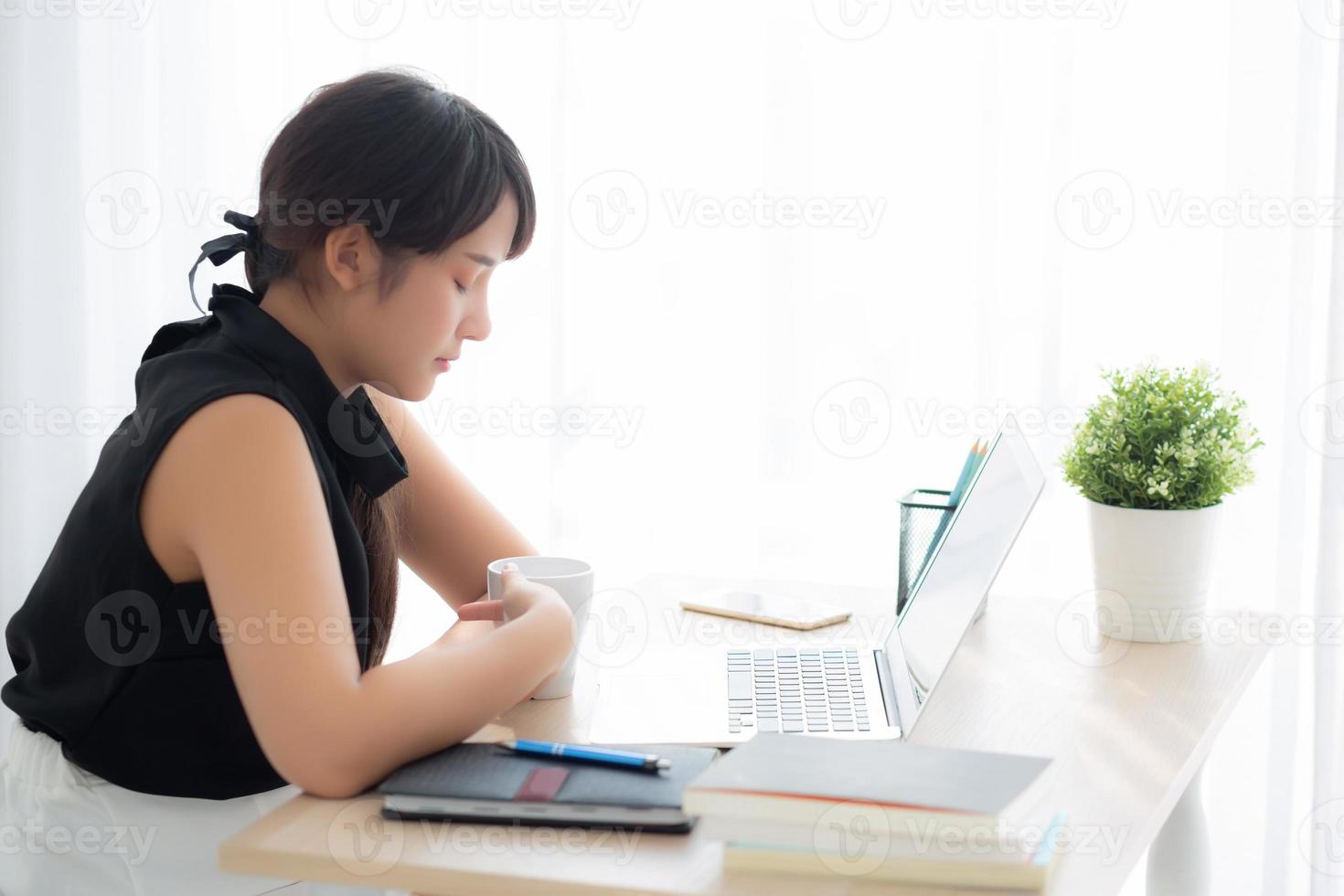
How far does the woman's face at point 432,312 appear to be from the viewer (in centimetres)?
105

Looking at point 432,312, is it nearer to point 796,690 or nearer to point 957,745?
point 796,690

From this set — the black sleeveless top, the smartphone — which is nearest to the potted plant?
the smartphone

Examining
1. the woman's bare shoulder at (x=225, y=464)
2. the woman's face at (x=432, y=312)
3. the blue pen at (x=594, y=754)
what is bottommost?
the blue pen at (x=594, y=754)

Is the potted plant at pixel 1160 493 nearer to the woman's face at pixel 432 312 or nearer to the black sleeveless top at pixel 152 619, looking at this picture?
the woman's face at pixel 432 312

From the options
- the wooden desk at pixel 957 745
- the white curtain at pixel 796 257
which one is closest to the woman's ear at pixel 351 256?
the wooden desk at pixel 957 745

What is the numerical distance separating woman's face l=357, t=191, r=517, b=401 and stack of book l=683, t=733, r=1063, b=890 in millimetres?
489

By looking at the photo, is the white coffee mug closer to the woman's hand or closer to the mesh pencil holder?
the woman's hand

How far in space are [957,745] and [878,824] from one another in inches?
9.9

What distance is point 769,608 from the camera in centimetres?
138

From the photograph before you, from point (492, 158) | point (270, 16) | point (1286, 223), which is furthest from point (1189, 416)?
point (270, 16)

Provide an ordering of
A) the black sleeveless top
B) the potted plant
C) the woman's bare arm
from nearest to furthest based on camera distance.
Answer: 1. the woman's bare arm
2. the black sleeveless top
3. the potted plant

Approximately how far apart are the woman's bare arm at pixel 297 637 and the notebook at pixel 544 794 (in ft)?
0.13

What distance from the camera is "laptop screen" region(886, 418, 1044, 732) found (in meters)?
0.97

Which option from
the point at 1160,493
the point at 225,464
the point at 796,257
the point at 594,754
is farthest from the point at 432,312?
the point at 796,257
